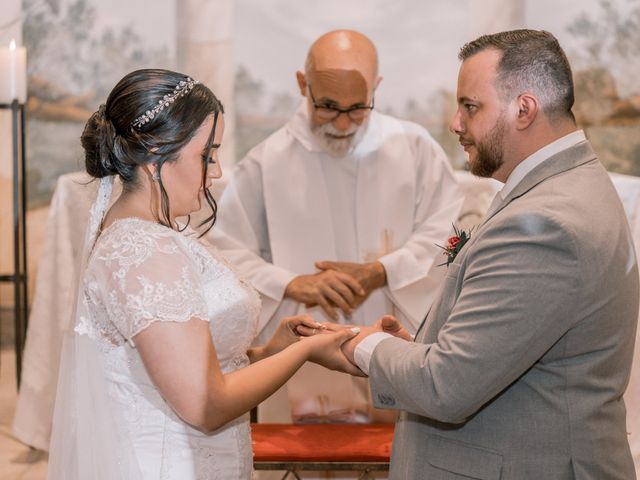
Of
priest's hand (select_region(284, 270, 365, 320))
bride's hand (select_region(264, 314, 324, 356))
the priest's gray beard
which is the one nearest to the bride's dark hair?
bride's hand (select_region(264, 314, 324, 356))

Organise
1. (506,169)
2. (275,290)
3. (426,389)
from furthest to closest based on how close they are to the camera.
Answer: (275,290) → (506,169) → (426,389)

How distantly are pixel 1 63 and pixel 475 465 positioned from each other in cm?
373

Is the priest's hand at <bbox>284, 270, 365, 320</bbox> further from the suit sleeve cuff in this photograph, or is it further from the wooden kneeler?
the suit sleeve cuff

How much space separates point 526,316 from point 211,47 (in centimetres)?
598

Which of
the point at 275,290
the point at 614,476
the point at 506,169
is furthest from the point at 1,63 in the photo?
the point at 614,476

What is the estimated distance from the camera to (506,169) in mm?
2393

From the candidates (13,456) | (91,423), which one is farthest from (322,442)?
(13,456)

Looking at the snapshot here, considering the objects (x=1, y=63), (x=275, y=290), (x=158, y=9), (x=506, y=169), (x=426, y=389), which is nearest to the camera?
(x=426, y=389)

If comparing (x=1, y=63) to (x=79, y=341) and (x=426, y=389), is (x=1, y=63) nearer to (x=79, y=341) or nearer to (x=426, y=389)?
(x=79, y=341)

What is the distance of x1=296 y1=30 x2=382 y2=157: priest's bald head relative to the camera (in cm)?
413

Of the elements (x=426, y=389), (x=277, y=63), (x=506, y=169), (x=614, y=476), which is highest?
(x=277, y=63)

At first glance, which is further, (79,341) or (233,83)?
(233,83)

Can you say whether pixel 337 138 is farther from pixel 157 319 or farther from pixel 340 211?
pixel 157 319

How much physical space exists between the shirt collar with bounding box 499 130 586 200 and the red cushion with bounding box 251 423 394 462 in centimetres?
151
